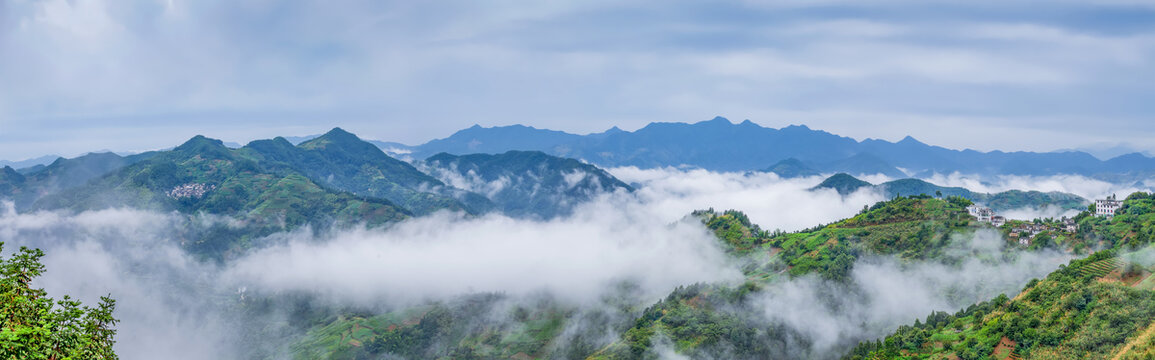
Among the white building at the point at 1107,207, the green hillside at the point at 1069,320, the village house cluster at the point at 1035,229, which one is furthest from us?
the white building at the point at 1107,207

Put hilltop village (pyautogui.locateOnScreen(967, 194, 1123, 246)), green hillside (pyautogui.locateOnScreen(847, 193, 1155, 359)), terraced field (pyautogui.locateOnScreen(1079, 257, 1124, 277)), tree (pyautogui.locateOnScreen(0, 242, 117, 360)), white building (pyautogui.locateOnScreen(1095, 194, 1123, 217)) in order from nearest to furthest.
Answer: tree (pyautogui.locateOnScreen(0, 242, 117, 360)) → green hillside (pyautogui.locateOnScreen(847, 193, 1155, 359)) → terraced field (pyautogui.locateOnScreen(1079, 257, 1124, 277)) → hilltop village (pyautogui.locateOnScreen(967, 194, 1123, 246)) → white building (pyautogui.locateOnScreen(1095, 194, 1123, 217))

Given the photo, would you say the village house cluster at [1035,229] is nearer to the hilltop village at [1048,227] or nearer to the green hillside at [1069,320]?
the hilltop village at [1048,227]

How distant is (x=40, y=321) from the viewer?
26.4 m

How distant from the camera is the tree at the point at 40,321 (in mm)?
24922

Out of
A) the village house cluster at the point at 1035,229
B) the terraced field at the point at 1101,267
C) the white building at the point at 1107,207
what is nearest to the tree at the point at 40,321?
the terraced field at the point at 1101,267

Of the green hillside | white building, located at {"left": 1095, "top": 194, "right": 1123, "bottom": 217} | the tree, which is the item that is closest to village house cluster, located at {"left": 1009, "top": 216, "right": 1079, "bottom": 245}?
white building, located at {"left": 1095, "top": 194, "right": 1123, "bottom": 217}

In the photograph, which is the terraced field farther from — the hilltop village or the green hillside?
the hilltop village

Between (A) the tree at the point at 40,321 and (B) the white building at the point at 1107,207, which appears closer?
(A) the tree at the point at 40,321

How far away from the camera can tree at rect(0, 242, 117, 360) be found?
24.9m

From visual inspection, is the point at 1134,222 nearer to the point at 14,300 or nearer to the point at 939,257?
the point at 939,257

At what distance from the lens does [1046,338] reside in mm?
100438

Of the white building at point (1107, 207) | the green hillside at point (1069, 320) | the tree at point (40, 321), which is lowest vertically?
the green hillside at point (1069, 320)

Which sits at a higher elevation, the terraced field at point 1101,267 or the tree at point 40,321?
the tree at point 40,321

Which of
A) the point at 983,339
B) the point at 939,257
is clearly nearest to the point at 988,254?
the point at 939,257
